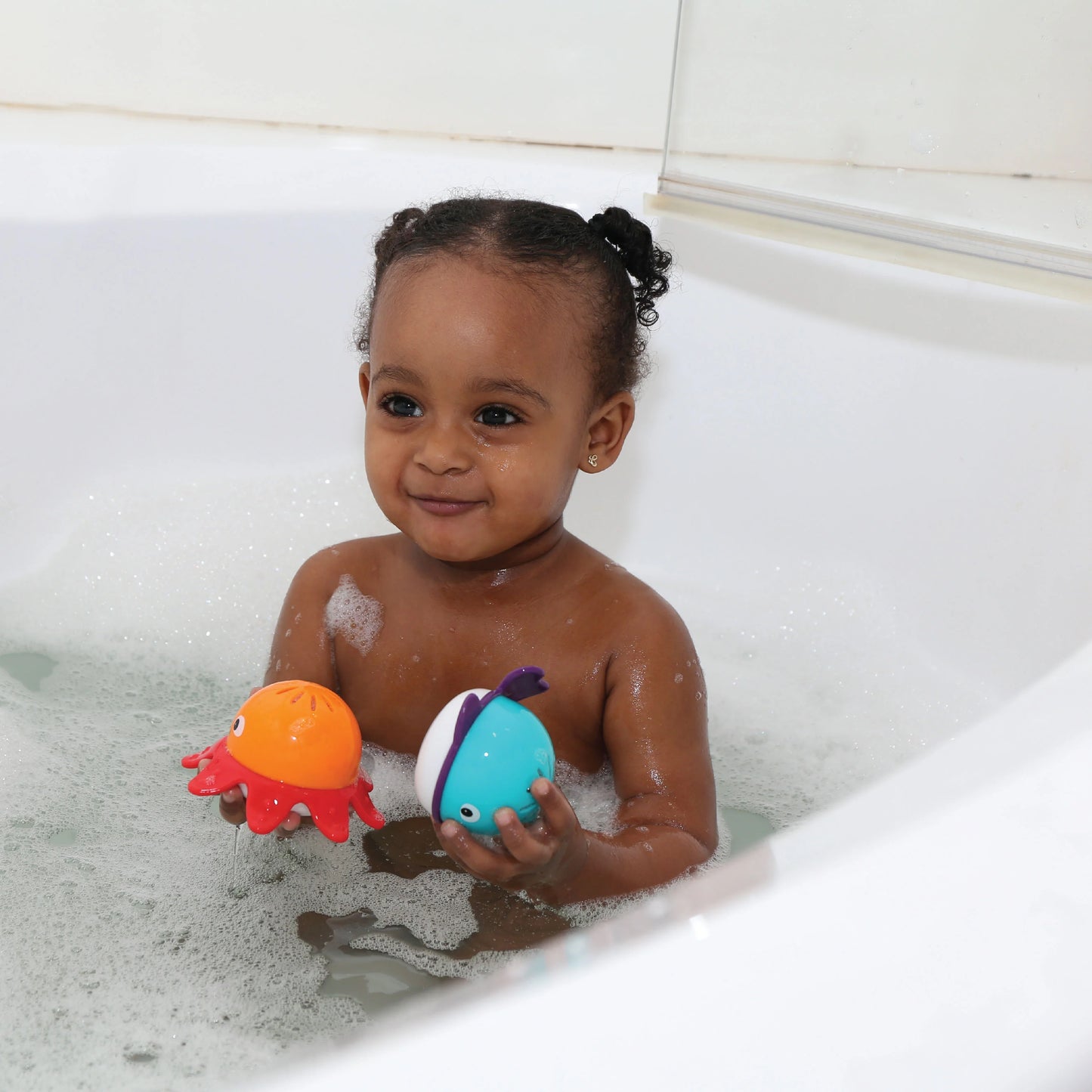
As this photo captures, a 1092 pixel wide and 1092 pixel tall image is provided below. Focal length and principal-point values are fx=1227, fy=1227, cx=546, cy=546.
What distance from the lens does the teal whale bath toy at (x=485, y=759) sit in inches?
27.7

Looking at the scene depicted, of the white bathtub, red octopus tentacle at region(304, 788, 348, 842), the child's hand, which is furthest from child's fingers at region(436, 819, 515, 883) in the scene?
the white bathtub

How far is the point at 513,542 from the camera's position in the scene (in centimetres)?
95

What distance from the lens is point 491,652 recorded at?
3.27ft

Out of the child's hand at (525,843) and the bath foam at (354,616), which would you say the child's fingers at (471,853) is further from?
the bath foam at (354,616)

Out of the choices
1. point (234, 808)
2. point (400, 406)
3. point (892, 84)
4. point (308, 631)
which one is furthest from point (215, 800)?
point (892, 84)

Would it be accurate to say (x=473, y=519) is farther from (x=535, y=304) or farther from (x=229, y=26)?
(x=229, y=26)

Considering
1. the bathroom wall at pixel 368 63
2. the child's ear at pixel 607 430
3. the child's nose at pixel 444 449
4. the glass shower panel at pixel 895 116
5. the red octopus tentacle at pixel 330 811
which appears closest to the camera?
A: the red octopus tentacle at pixel 330 811

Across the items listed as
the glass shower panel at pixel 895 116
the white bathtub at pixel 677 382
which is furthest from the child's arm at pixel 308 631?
the glass shower panel at pixel 895 116

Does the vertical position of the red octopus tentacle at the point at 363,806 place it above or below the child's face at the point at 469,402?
below

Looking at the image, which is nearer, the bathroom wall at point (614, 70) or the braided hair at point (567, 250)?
the braided hair at point (567, 250)

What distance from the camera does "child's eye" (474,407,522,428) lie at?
0.91 meters

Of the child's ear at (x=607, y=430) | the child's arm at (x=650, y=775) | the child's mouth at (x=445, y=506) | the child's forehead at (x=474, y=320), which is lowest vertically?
the child's arm at (x=650, y=775)

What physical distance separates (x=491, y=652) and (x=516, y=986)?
674mm

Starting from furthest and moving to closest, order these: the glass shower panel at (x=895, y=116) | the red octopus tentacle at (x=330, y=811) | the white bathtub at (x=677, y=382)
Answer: the glass shower panel at (x=895, y=116) < the white bathtub at (x=677, y=382) < the red octopus tentacle at (x=330, y=811)
